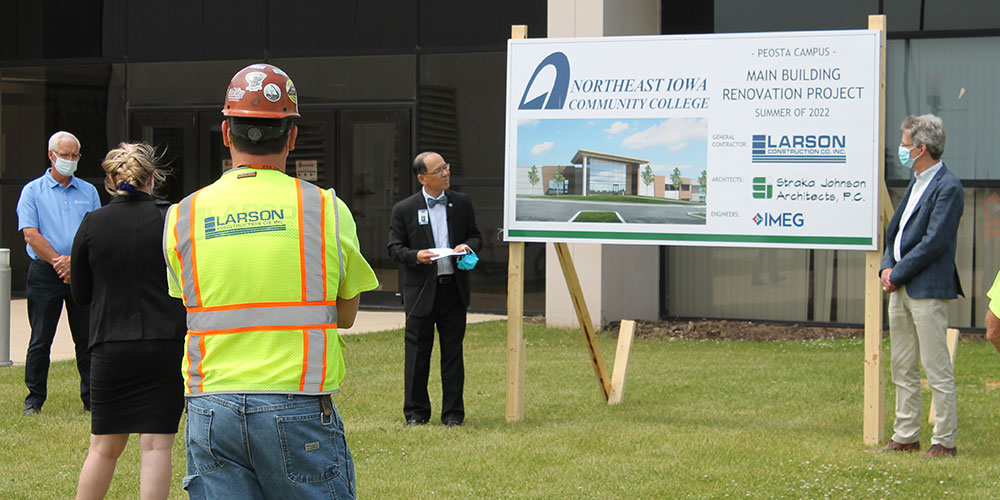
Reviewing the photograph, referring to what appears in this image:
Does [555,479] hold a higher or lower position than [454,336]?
lower

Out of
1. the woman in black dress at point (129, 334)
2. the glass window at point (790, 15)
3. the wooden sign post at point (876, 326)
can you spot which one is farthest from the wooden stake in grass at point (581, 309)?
the glass window at point (790, 15)

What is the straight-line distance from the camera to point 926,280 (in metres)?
7.44

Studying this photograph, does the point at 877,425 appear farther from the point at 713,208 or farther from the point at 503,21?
the point at 503,21

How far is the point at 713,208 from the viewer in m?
8.59

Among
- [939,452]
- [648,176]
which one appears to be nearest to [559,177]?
[648,176]

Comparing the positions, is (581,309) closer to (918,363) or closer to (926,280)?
(918,363)

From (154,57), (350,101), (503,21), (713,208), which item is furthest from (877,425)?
(154,57)

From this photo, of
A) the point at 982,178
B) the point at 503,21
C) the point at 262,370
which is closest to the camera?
the point at 262,370

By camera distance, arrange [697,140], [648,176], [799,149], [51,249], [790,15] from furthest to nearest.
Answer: [790,15] < [51,249] < [648,176] < [697,140] < [799,149]

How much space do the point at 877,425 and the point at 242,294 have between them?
18.8ft

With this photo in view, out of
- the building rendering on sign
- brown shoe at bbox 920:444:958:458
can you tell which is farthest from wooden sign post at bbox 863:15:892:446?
the building rendering on sign

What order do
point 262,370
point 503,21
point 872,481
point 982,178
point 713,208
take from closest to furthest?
point 262,370 → point 872,481 → point 713,208 → point 982,178 → point 503,21

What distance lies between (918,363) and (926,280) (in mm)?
566

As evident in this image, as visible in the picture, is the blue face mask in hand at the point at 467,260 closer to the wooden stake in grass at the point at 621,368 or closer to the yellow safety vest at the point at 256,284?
the wooden stake in grass at the point at 621,368
